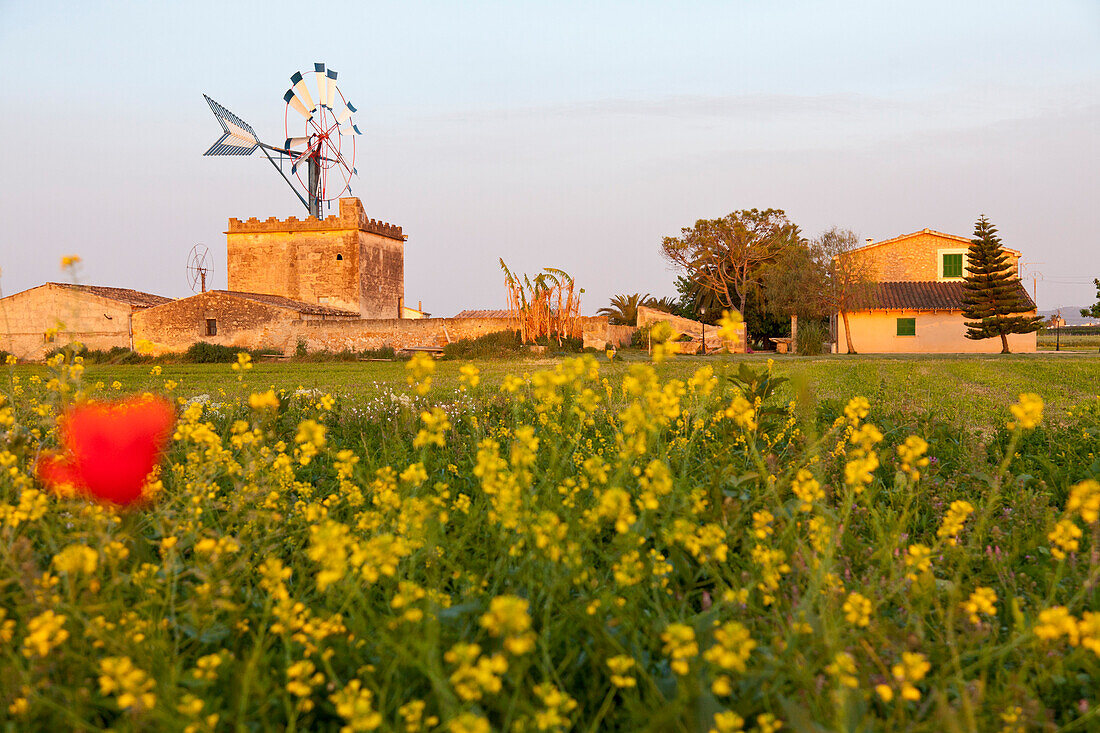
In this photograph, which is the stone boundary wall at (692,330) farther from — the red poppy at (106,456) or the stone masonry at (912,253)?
the red poppy at (106,456)

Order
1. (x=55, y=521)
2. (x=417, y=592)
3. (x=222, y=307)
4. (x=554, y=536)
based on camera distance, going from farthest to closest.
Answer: (x=222, y=307)
(x=55, y=521)
(x=554, y=536)
(x=417, y=592)

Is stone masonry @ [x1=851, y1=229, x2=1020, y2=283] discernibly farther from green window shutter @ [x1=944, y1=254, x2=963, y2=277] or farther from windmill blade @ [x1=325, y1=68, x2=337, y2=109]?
windmill blade @ [x1=325, y1=68, x2=337, y2=109]

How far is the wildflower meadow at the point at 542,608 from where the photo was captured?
1402mm

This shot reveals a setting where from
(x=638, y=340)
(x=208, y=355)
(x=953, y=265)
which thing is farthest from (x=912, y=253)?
(x=208, y=355)

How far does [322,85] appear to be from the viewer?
3697 cm

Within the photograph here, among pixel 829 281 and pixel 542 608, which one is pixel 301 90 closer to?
pixel 829 281

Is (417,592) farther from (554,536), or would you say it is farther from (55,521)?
(55,521)

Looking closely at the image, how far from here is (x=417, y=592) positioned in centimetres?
153

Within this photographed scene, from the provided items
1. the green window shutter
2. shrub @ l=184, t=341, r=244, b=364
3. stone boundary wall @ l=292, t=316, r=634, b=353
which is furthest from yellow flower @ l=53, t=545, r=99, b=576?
the green window shutter

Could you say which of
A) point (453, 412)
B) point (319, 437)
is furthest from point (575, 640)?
point (453, 412)

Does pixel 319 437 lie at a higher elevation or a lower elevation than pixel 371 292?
lower

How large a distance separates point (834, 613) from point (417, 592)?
3.57 feet

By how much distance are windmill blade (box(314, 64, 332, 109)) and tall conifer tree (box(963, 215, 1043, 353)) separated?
29.5 m

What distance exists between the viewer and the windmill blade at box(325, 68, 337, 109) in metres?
37.0
